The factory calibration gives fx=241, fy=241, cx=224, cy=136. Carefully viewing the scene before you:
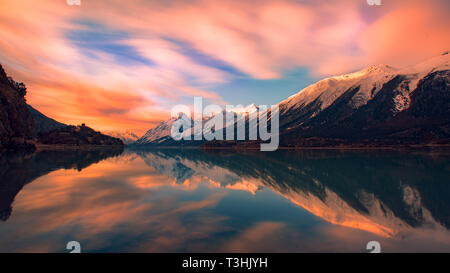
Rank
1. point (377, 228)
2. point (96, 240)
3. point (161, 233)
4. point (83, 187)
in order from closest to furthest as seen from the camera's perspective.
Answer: point (96, 240)
point (161, 233)
point (377, 228)
point (83, 187)

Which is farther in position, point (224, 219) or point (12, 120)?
point (12, 120)

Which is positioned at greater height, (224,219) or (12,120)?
(12,120)

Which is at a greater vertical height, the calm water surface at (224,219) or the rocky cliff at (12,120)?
the rocky cliff at (12,120)

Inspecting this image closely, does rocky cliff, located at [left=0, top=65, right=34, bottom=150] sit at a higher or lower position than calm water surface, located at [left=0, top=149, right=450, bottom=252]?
higher

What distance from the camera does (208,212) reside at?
19.5 meters

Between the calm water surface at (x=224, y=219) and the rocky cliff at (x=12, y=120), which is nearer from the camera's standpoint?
the calm water surface at (x=224, y=219)

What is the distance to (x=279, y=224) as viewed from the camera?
16.1 meters

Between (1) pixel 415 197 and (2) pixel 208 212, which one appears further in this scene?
(1) pixel 415 197

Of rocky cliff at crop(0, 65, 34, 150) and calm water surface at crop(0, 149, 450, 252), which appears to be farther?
rocky cliff at crop(0, 65, 34, 150)

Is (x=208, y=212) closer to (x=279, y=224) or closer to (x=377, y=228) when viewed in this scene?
(x=279, y=224)
